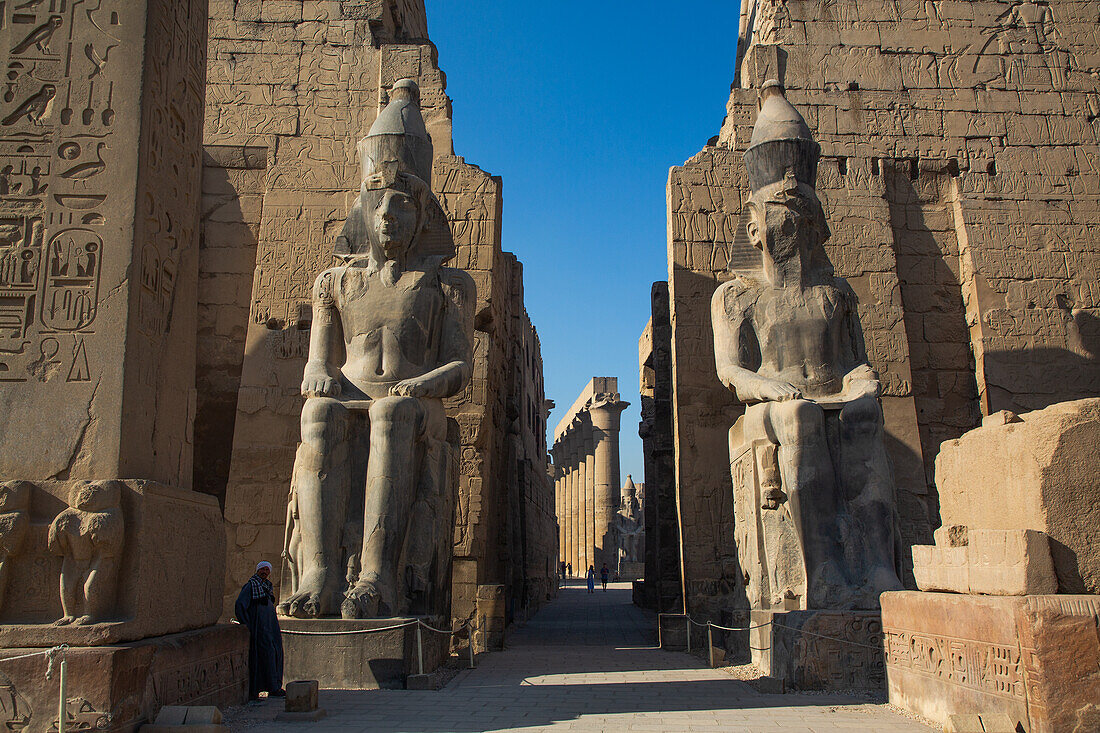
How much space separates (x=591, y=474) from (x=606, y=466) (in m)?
1.59

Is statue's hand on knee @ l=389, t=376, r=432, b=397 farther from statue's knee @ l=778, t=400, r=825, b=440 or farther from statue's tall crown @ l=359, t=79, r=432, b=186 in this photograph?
statue's knee @ l=778, t=400, r=825, b=440

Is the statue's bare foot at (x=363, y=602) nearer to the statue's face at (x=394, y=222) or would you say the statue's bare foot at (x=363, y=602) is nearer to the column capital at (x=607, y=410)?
the statue's face at (x=394, y=222)

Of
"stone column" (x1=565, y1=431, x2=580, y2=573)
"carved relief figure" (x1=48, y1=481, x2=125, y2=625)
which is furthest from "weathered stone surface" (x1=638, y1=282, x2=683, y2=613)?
"stone column" (x1=565, y1=431, x2=580, y2=573)

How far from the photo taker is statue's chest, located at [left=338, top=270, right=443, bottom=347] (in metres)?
5.57

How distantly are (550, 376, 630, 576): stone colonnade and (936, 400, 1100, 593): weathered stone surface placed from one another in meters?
22.7

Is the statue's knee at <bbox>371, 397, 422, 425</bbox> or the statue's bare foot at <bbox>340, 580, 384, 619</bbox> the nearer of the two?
the statue's bare foot at <bbox>340, 580, 384, 619</bbox>

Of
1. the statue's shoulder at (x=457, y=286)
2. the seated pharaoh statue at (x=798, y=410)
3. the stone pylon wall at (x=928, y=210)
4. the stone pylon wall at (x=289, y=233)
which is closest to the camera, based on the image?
the seated pharaoh statue at (x=798, y=410)

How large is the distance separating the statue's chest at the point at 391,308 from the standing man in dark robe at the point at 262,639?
5.64 ft

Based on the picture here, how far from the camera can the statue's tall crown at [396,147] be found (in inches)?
227

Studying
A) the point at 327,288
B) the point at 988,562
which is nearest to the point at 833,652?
the point at 988,562

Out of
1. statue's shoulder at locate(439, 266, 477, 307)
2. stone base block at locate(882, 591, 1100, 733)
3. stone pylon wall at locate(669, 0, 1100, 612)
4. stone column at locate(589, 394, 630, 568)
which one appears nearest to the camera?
stone base block at locate(882, 591, 1100, 733)

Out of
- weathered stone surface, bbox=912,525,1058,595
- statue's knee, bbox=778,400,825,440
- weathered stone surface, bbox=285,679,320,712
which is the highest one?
statue's knee, bbox=778,400,825,440

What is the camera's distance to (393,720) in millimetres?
3668

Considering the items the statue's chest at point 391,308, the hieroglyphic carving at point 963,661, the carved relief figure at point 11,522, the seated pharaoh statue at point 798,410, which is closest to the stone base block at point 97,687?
the carved relief figure at point 11,522
